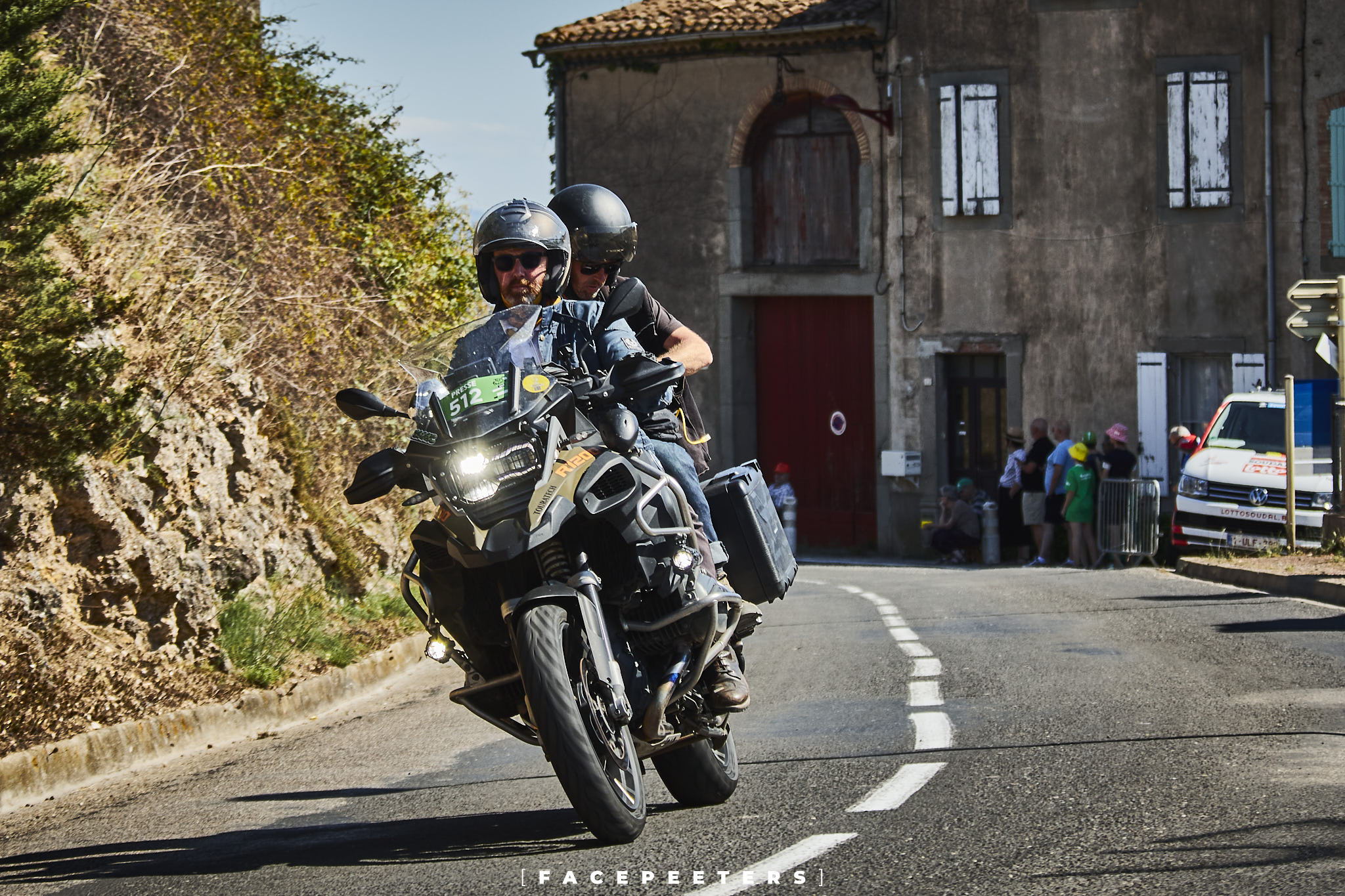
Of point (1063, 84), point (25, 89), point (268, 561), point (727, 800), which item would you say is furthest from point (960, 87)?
point (727, 800)

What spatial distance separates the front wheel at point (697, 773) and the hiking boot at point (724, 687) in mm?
210

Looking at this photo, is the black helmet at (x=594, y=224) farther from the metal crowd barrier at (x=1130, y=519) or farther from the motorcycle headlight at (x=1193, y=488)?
the metal crowd barrier at (x=1130, y=519)

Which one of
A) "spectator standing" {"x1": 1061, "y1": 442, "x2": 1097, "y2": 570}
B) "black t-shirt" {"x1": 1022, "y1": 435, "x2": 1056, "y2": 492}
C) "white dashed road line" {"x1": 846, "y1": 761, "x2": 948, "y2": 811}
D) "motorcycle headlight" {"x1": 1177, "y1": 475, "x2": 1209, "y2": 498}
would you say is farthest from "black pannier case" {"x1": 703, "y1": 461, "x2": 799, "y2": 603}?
"black t-shirt" {"x1": 1022, "y1": 435, "x2": 1056, "y2": 492}

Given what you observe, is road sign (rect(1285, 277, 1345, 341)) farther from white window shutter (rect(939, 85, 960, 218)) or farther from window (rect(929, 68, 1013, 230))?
white window shutter (rect(939, 85, 960, 218))

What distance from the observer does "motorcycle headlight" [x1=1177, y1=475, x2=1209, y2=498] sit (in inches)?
784

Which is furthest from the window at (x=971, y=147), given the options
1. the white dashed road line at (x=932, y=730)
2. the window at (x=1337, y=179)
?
the white dashed road line at (x=932, y=730)

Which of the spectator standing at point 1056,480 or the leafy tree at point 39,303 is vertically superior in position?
the leafy tree at point 39,303

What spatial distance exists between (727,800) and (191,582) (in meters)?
4.58

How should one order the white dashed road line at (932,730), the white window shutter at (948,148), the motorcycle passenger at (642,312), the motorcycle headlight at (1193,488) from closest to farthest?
the motorcycle passenger at (642,312) < the white dashed road line at (932,730) < the motorcycle headlight at (1193,488) < the white window shutter at (948,148)

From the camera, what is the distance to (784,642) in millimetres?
12023

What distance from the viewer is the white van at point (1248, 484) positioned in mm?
18828

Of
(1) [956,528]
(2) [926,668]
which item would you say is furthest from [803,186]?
(2) [926,668]

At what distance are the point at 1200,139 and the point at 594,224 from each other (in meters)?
23.7

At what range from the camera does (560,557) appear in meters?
5.23
